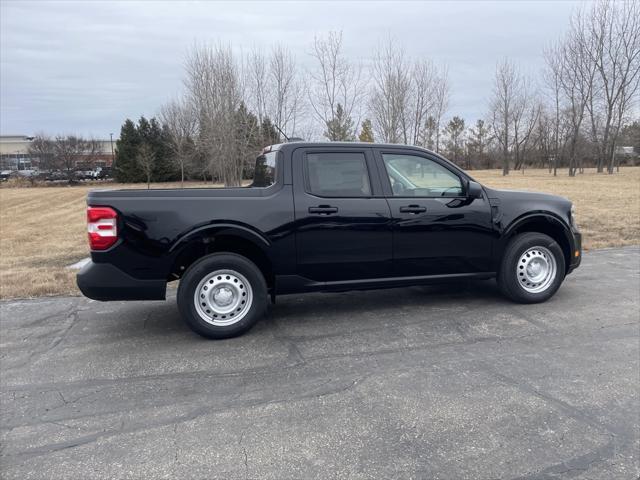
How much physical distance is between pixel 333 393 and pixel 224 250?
2033mm

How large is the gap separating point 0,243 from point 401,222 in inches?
470

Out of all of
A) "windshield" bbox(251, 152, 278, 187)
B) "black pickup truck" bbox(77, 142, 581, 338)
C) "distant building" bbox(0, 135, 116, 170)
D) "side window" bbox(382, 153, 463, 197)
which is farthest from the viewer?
"distant building" bbox(0, 135, 116, 170)

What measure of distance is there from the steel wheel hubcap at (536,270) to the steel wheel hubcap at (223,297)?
10.1 feet

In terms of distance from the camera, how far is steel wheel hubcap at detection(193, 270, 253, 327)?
15.0 ft

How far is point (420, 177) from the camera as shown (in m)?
5.31

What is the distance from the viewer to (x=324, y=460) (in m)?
2.72

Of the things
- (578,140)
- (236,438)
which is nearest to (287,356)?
(236,438)

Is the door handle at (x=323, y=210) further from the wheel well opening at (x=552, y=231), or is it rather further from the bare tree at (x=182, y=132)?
the bare tree at (x=182, y=132)

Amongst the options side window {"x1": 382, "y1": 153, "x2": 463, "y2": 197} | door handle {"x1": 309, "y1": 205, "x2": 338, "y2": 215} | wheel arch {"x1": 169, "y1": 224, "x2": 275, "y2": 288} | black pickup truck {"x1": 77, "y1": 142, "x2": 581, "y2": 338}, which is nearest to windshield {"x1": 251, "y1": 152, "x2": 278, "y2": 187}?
black pickup truck {"x1": 77, "y1": 142, "x2": 581, "y2": 338}

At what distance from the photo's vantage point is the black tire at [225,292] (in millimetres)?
4523

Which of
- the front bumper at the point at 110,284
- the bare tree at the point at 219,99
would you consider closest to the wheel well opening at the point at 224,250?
the front bumper at the point at 110,284

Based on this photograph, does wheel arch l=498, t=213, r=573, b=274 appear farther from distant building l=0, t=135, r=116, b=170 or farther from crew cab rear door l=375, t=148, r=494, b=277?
distant building l=0, t=135, r=116, b=170

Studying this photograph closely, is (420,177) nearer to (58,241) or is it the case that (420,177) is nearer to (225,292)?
(225,292)

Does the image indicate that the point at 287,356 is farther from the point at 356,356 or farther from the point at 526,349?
the point at 526,349
